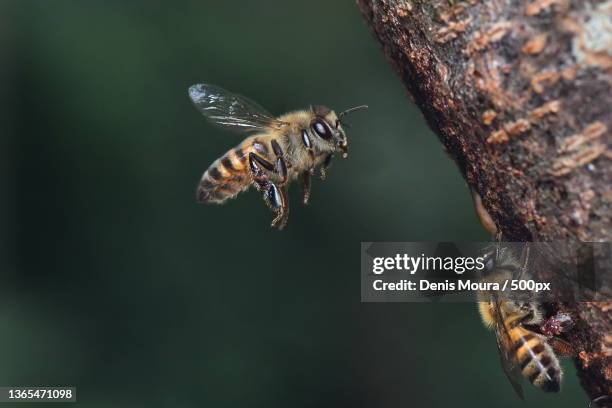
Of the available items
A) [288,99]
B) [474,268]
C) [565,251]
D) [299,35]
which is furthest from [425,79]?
[299,35]

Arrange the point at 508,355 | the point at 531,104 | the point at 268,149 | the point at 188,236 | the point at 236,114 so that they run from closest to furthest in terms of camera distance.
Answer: the point at 531,104, the point at 508,355, the point at 268,149, the point at 236,114, the point at 188,236

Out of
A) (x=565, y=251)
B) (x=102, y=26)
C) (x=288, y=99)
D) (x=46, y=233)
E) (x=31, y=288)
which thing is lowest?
(x=565, y=251)

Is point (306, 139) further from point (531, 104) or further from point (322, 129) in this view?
point (531, 104)

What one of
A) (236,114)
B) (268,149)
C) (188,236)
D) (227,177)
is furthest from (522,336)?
(188,236)

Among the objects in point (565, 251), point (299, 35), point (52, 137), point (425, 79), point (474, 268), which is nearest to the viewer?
point (565, 251)

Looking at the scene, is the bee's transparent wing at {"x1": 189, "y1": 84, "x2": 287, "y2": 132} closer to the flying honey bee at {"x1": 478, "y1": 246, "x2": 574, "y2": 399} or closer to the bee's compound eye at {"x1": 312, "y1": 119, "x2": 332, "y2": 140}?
the bee's compound eye at {"x1": 312, "y1": 119, "x2": 332, "y2": 140}

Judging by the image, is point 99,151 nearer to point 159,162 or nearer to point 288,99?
point 159,162

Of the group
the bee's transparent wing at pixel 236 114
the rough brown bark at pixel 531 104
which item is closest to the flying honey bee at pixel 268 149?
the bee's transparent wing at pixel 236 114
